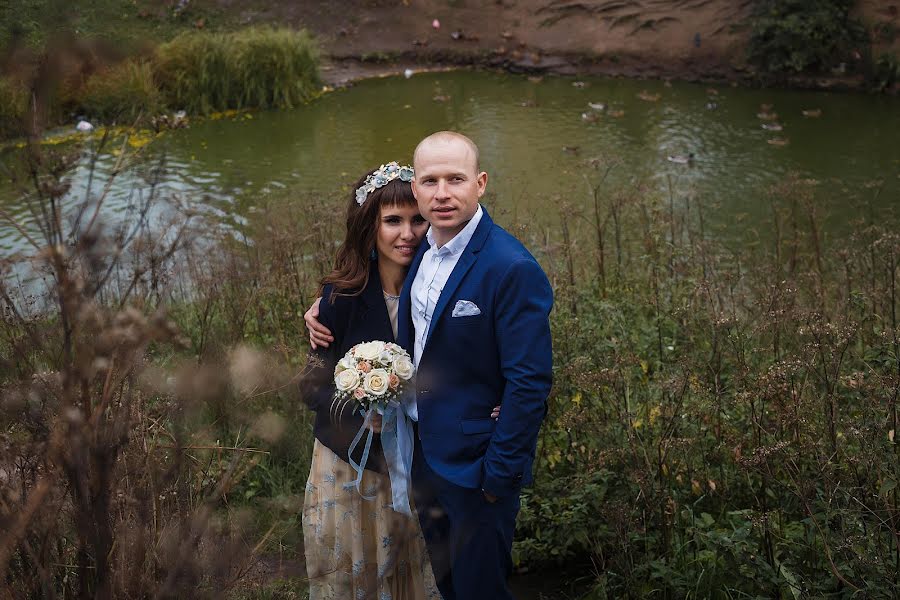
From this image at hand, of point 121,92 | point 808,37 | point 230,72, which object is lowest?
point 121,92

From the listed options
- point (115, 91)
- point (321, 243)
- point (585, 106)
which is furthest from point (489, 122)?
point (321, 243)

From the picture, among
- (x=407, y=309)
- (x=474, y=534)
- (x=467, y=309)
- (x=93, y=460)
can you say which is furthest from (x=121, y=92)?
(x=93, y=460)

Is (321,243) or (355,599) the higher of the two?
(321,243)

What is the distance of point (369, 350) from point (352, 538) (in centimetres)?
59

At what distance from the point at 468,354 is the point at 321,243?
2561mm

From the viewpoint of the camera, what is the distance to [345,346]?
260cm

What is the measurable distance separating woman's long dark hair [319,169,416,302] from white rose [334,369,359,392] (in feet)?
0.89

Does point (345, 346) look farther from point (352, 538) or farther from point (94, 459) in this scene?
point (94, 459)

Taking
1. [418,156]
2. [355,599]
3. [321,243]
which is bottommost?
[355,599]

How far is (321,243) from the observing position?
15.4 ft

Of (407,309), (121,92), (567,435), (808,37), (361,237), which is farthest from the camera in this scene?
(808,37)

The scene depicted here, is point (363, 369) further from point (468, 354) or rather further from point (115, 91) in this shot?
point (115, 91)

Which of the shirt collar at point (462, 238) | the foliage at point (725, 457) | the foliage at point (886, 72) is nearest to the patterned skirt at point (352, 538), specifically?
the foliage at point (725, 457)

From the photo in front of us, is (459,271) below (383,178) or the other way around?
below
